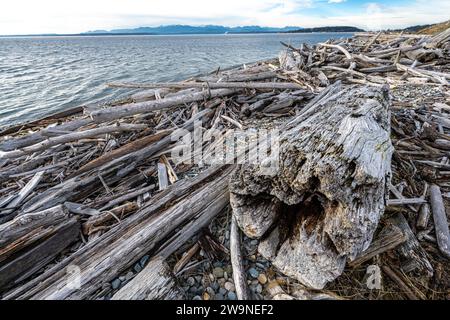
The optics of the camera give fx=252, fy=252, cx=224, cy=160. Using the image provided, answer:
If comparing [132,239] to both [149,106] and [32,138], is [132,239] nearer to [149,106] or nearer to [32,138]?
[32,138]

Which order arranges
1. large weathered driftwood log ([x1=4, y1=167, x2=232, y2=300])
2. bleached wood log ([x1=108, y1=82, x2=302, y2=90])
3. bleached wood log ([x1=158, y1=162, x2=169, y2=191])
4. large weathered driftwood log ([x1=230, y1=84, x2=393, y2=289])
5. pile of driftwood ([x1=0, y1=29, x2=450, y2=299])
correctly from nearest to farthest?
large weathered driftwood log ([x1=230, y1=84, x2=393, y2=289]) < pile of driftwood ([x1=0, y1=29, x2=450, y2=299]) < large weathered driftwood log ([x1=4, y1=167, x2=232, y2=300]) < bleached wood log ([x1=158, y1=162, x2=169, y2=191]) < bleached wood log ([x1=108, y1=82, x2=302, y2=90])

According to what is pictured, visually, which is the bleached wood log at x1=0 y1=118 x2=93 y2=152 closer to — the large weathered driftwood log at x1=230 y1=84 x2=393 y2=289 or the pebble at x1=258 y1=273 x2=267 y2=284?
the large weathered driftwood log at x1=230 y1=84 x2=393 y2=289

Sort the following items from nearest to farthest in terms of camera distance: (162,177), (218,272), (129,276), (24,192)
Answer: (129,276) → (218,272) → (24,192) → (162,177)

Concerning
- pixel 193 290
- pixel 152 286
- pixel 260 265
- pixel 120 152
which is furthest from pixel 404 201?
pixel 120 152

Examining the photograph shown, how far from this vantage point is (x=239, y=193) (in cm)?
281

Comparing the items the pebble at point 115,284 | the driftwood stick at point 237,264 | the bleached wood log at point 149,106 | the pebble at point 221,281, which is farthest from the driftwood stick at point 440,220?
the bleached wood log at point 149,106

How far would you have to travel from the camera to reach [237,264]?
288 centimetres

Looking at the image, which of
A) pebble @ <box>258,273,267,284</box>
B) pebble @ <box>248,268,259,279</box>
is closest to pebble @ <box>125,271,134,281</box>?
pebble @ <box>248,268,259,279</box>

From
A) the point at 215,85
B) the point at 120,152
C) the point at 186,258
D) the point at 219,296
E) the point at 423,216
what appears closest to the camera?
the point at 219,296

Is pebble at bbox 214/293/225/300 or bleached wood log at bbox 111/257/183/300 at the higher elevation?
bleached wood log at bbox 111/257/183/300

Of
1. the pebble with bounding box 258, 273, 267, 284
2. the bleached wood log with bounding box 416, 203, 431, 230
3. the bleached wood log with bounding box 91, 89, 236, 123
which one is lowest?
the pebble with bounding box 258, 273, 267, 284

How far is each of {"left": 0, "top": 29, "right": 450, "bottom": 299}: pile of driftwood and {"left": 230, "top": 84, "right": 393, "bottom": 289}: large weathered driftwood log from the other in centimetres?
1

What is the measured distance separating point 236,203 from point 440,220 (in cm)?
254

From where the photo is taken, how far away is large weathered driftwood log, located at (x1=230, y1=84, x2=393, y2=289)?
7.47ft
